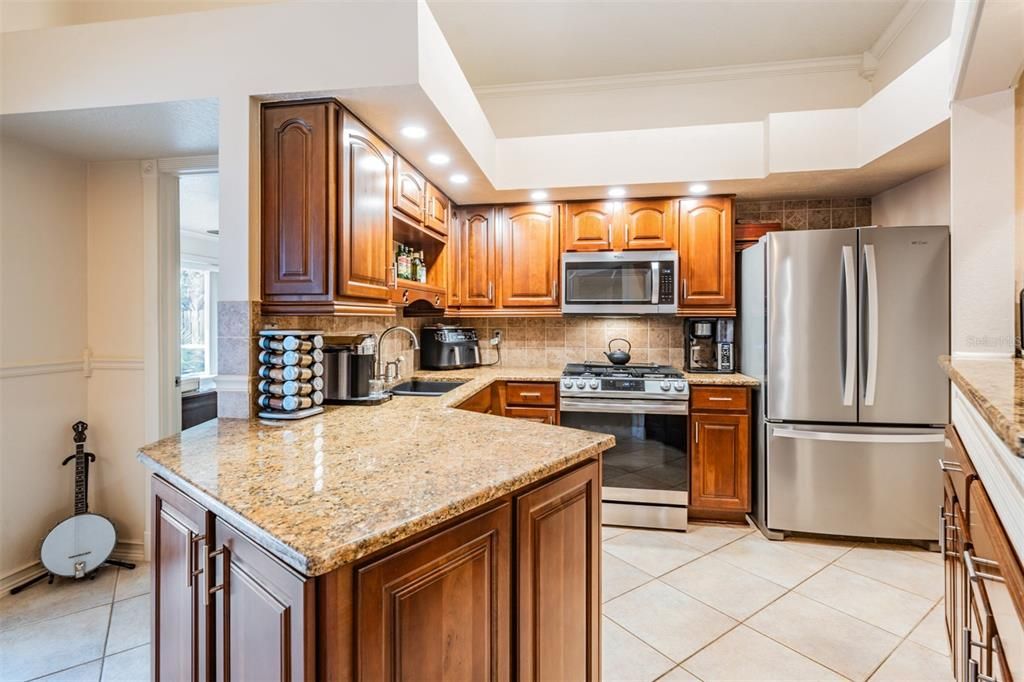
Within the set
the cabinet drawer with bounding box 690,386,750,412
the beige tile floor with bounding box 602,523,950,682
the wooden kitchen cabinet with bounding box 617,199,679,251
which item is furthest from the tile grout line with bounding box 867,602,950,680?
the wooden kitchen cabinet with bounding box 617,199,679,251

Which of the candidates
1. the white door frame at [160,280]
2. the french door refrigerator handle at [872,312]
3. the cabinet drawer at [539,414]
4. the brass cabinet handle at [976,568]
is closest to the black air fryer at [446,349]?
the cabinet drawer at [539,414]

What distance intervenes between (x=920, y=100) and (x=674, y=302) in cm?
157

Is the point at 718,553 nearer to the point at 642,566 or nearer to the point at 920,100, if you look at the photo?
the point at 642,566

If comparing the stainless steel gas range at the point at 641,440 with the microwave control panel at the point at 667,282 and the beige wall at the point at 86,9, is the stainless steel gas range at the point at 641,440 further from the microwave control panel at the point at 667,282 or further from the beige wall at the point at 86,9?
the beige wall at the point at 86,9

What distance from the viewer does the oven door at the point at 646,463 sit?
300cm

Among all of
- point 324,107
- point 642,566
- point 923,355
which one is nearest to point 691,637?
point 642,566

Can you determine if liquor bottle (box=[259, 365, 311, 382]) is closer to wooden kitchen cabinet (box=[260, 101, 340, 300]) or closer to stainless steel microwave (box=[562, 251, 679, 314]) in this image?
wooden kitchen cabinet (box=[260, 101, 340, 300])

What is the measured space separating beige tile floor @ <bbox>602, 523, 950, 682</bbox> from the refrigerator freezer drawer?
137 millimetres

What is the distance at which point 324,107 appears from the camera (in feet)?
6.00

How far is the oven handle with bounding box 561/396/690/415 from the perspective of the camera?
9.85ft

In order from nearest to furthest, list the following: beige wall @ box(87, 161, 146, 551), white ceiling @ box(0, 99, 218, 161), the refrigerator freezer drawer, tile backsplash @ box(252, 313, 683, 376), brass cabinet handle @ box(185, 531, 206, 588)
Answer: brass cabinet handle @ box(185, 531, 206, 588) < white ceiling @ box(0, 99, 218, 161) < beige wall @ box(87, 161, 146, 551) < the refrigerator freezer drawer < tile backsplash @ box(252, 313, 683, 376)

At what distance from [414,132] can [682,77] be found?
7.44ft

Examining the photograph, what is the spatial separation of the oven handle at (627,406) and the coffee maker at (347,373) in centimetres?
140

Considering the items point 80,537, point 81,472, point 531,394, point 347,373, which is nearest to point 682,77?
point 531,394
